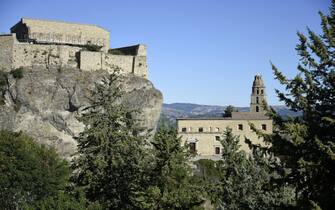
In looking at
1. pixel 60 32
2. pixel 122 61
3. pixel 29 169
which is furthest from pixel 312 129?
pixel 60 32

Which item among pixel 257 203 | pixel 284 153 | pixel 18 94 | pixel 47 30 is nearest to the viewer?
pixel 284 153

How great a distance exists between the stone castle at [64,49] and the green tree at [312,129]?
43017 mm

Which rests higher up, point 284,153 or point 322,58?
point 322,58

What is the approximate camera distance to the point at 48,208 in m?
20.6

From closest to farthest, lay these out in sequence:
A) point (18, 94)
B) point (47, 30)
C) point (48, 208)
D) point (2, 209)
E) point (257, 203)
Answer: point (257, 203), point (48, 208), point (2, 209), point (18, 94), point (47, 30)

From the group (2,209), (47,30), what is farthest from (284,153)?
(47,30)

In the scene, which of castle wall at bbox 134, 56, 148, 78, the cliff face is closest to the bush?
the cliff face

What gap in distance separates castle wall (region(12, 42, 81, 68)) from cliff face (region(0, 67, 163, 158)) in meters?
1.00

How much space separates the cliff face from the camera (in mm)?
53844

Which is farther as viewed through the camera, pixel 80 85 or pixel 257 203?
pixel 80 85

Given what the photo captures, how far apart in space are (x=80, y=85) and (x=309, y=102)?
4397 centimetres

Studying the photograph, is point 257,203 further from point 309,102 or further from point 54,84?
point 54,84

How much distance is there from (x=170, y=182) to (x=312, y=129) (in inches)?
306

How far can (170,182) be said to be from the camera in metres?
19.8
